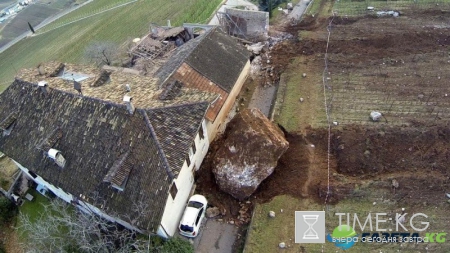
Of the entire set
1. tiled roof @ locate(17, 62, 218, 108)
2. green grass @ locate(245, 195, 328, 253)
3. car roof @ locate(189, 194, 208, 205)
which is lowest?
green grass @ locate(245, 195, 328, 253)

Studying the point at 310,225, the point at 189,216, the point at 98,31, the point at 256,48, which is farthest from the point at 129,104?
the point at 98,31

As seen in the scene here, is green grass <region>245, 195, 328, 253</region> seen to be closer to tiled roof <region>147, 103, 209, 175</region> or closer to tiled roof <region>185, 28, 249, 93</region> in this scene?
tiled roof <region>147, 103, 209, 175</region>

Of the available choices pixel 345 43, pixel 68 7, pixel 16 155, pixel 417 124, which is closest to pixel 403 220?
pixel 417 124

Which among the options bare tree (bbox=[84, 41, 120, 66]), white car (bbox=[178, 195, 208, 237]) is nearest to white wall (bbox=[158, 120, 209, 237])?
white car (bbox=[178, 195, 208, 237])

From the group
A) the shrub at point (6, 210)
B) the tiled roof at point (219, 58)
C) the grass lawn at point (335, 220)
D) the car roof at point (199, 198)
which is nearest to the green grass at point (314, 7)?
the tiled roof at point (219, 58)

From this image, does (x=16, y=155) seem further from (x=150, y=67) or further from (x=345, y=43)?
(x=345, y=43)

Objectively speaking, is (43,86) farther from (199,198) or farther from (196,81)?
(199,198)
